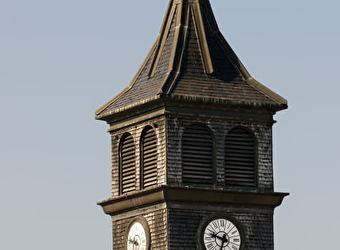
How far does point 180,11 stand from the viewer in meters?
72.9

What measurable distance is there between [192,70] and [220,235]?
271 inches

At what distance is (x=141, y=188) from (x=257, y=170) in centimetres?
474

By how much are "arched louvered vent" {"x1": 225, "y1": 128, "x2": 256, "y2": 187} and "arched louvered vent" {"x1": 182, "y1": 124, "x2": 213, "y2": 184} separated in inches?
32.5

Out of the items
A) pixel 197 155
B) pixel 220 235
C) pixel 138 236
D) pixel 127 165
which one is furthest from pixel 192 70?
pixel 138 236

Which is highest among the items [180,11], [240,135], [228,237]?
[180,11]

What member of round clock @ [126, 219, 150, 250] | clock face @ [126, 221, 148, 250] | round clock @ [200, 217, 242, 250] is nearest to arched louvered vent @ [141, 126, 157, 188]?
round clock @ [126, 219, 150, 250]

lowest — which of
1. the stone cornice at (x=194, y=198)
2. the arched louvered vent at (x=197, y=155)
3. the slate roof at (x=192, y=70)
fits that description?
the stone cornice at (x=194, y=198)

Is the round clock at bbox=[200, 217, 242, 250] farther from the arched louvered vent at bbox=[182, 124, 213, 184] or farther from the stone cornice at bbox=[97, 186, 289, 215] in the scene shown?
the arched louvered vent at bbox=[182, 124, 213, 184]

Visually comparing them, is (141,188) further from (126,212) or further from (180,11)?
(180,11)

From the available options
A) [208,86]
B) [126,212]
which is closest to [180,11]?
[208,86]

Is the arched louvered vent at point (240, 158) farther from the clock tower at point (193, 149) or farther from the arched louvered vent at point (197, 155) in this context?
the arched louvered vent at point (197, 155)

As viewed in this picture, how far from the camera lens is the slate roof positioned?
70938 millimetres

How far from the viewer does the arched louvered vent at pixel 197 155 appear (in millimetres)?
70125

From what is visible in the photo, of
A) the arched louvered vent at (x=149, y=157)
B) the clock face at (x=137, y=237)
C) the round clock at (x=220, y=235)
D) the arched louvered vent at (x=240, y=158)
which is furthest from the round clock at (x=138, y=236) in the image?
the arched louvered vent at (x=240, y=158)
